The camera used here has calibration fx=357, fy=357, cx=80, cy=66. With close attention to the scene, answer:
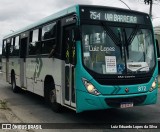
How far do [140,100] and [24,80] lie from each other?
266 inches

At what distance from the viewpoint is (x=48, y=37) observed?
11.2m

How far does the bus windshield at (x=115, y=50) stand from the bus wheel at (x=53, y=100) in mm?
2482

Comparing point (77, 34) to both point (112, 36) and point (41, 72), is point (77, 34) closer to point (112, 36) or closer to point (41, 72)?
point (112, 36)

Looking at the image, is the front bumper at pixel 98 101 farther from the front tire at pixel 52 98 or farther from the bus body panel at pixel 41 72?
the front tire at pixel 52 98

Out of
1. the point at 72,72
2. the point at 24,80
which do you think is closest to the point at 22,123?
the point at 72,72

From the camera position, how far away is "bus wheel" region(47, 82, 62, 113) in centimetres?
1084

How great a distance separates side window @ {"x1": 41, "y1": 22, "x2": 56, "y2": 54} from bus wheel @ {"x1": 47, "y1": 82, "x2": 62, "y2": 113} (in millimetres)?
1204

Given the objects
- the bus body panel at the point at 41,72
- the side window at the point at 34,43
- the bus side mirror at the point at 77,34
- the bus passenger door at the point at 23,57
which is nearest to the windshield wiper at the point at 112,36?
the bus side mirror at the point at 77,34

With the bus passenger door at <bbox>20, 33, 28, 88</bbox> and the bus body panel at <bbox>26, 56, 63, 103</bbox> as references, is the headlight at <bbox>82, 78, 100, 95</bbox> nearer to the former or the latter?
the bus body panel at <bbox>26, 56, 63, 103</bbox>

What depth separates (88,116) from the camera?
1026 cm

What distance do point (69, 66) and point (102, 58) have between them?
1.00 metres

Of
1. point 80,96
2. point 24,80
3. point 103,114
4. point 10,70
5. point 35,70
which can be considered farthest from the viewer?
point 10,70

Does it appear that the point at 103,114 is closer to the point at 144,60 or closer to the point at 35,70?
the point at 144,60

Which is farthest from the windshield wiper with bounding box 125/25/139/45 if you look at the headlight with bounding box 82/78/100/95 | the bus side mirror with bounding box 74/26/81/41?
the headlight with bounding box 82/78/100/95
